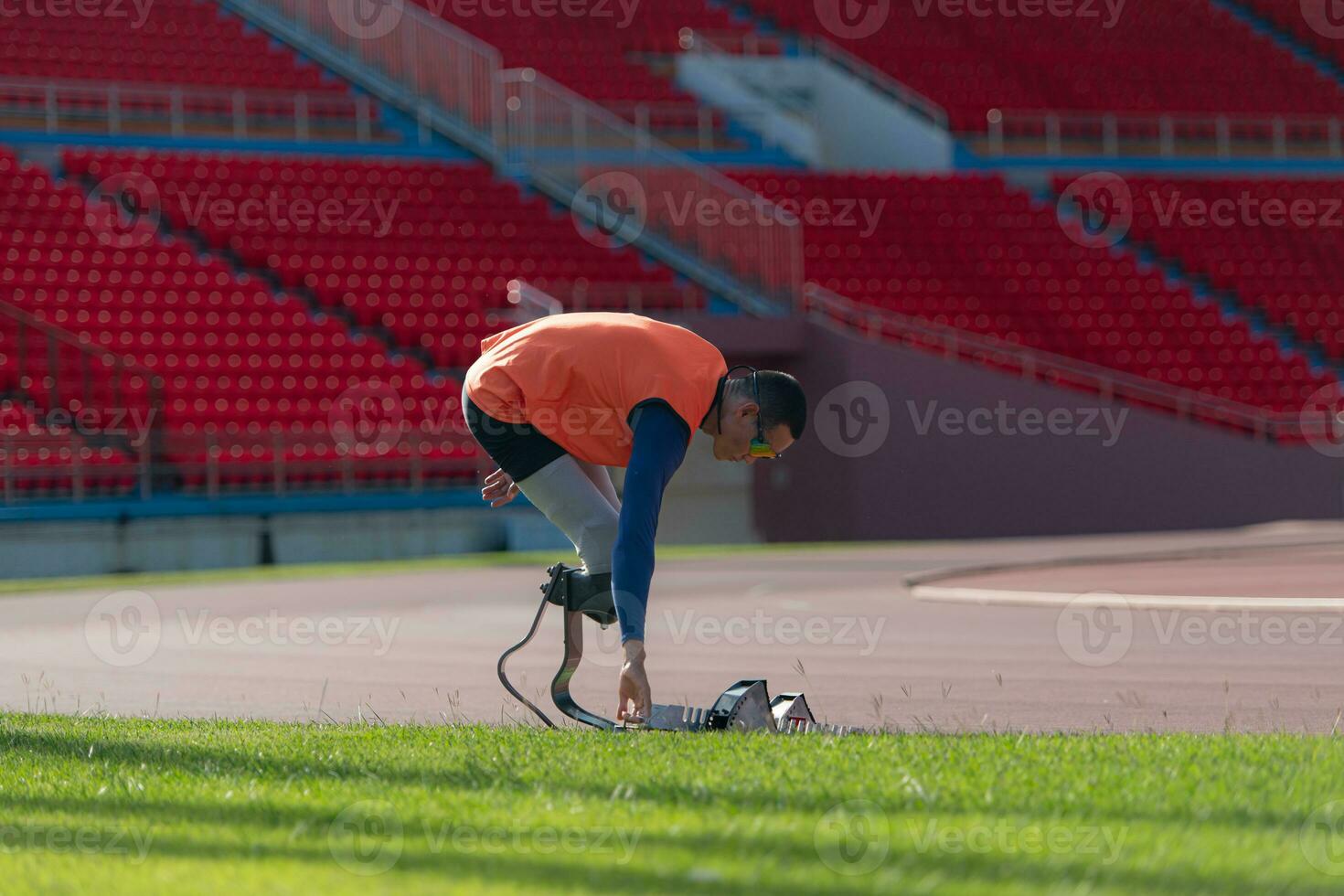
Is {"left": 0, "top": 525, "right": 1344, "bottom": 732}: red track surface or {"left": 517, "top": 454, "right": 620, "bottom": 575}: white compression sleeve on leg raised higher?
{"left": 517, "top": 454, "right": 620, "bottom": 575}: white compression sleeve on leg

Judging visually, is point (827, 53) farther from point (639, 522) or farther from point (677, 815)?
point (677, 815)

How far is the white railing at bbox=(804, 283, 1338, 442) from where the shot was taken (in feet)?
81.1

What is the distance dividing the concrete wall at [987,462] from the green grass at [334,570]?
1.53 m

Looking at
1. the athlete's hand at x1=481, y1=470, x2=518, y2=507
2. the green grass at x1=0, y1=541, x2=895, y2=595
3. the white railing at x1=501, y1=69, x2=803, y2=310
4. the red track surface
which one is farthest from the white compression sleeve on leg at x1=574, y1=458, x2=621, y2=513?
the white railing at x1=501, y1=69, x2=803, y2=310

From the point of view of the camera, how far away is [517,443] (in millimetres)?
6375

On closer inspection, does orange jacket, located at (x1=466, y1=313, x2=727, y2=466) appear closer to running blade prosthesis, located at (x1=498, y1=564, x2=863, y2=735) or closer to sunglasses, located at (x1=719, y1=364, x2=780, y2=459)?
sunglasses, located at (x1=719, y1=364, x2=780, y2=459)

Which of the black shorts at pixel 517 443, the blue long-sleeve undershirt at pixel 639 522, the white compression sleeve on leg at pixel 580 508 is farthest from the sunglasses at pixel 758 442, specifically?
the black shorts at pixel 517 443

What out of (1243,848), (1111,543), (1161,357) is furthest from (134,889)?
(1161,357)

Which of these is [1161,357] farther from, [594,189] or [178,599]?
[178,599]

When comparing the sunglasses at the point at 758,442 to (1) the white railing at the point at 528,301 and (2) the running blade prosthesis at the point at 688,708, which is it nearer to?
(2) the running blade prosthesis at the point at 688,708

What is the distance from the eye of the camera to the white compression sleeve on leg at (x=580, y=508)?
630 cm

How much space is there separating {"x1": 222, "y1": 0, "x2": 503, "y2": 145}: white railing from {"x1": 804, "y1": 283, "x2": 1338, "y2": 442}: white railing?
742 cm

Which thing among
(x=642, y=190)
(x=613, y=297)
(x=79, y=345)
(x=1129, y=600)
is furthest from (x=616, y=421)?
(x=642, y=190)

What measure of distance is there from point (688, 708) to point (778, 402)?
1188 millimetres
